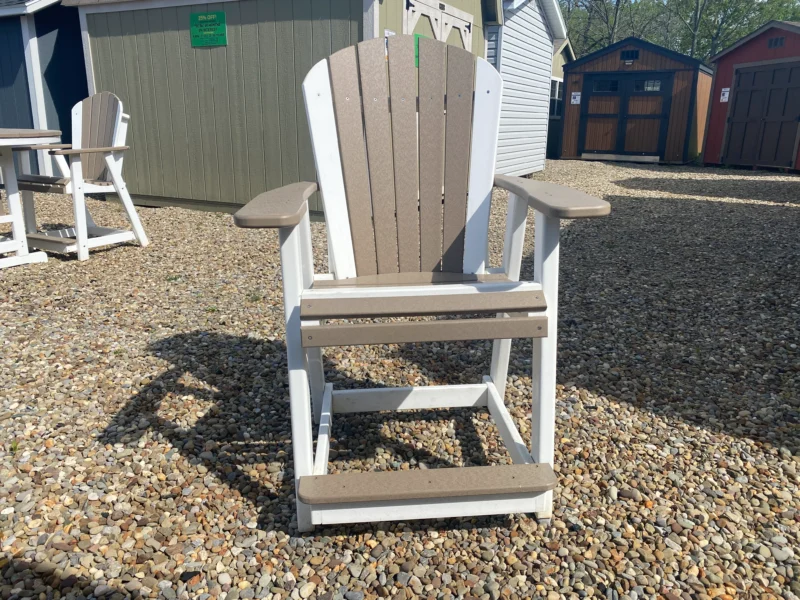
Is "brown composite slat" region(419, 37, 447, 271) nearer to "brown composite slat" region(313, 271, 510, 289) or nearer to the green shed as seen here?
"brown composite slat" region(313, 271, 510, 289)

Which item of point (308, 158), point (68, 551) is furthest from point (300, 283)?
point (308, 158)

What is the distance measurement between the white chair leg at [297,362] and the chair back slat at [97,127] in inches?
134

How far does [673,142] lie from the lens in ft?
41.7

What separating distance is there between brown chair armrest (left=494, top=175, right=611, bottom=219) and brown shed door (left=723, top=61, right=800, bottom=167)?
35.5 ft

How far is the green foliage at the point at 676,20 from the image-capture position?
998 inches

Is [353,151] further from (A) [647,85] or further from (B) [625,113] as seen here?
(A) [647,85]

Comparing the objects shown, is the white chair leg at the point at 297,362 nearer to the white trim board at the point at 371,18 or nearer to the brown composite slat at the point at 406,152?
the brown composite slat at the point at 406,152

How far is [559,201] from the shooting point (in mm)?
1445

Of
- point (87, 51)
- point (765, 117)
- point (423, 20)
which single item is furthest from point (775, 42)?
point (87, 51)

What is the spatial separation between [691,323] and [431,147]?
1.72 metres

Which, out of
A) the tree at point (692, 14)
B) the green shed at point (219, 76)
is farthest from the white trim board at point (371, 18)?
the tree at point (692, 14)

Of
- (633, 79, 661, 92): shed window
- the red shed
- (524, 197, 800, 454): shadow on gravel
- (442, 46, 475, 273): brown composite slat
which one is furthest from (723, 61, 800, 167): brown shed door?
(442, 46, 475, 273): brown composite slat

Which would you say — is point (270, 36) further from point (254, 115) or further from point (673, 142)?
point (673, 142)

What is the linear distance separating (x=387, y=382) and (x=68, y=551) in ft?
3.96
